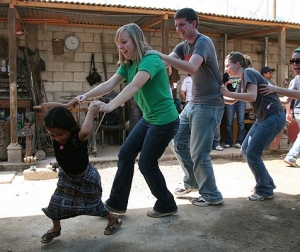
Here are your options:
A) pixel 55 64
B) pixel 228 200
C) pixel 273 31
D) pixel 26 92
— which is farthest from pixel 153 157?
pixel 273 31

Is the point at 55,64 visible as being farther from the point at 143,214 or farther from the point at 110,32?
the point at 143,214

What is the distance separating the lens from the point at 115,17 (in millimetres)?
8977

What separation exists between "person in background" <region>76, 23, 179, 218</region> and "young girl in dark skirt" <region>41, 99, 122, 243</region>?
0.37 metres

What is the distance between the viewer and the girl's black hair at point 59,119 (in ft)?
9.37

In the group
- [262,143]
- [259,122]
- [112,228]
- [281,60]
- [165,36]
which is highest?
[165,36]

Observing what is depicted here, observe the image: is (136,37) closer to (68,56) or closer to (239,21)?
(239,21)

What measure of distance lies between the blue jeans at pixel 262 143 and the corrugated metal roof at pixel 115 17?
179 inches

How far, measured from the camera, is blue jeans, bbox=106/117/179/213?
137 inches

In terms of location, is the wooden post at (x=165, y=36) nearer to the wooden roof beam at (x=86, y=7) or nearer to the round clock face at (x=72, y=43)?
the wooden roof beam at (x=86, y=7)

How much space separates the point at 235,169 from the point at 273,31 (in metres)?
4.92

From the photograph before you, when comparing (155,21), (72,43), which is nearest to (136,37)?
(155,21)

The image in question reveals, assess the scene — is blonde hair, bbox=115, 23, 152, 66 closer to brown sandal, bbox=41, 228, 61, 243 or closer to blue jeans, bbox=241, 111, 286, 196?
brown sandal, bbox=41, 228, 61, 243

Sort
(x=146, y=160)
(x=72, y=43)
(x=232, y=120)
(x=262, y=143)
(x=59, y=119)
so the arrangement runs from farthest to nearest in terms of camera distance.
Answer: (x=72, y=43) → (x=232, y=120) → (x=262, y=143) → (x=146, y=160) → (x=59, y=119)

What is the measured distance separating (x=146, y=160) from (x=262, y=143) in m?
1.52
